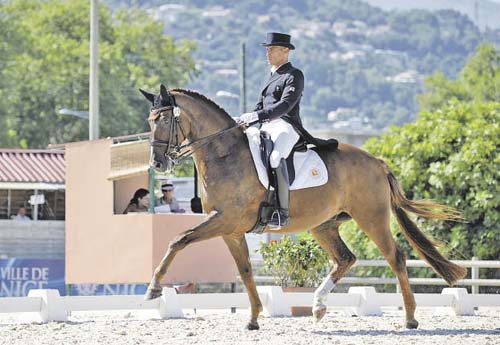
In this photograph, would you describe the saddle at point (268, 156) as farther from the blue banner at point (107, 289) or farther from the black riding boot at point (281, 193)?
the blue banner at point (107, 289)

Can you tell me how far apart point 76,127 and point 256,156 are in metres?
40.6

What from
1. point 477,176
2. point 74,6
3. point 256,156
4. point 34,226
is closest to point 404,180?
point 477,176

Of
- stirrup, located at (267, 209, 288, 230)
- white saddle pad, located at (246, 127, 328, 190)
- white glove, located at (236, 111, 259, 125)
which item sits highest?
white glove, located at (236, 111, 259, 125)

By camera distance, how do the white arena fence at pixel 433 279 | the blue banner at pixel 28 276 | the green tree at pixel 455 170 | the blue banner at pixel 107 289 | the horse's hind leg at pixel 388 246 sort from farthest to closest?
the green tree at pixel 455 170 < the blue banner at pixel 28 276 < the blue banner at pixel 107 289 < the white arena fence at pixel 433 279 < the horse's hind leg at pixel 388 246

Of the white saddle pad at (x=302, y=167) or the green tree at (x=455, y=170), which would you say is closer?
the white saddle pad at (x=302, y=167)

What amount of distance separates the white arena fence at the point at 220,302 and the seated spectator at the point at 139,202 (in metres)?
3.25

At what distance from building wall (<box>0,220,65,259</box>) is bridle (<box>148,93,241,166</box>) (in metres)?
15.9

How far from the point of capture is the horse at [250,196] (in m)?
11.5

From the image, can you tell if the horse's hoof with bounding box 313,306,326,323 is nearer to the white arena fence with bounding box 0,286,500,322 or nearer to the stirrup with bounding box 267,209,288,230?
the stirrup with bounding box 267,209,288,230

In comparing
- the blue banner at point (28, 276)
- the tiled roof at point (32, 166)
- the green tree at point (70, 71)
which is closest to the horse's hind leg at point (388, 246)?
the blue banner at point (28, 276)

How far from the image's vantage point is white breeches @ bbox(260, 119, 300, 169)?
38.8 ft

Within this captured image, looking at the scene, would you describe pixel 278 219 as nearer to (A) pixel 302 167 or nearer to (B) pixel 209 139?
(A) pixel 302 167

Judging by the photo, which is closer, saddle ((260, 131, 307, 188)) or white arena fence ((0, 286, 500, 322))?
saddle ((260, 131, 307, 188))

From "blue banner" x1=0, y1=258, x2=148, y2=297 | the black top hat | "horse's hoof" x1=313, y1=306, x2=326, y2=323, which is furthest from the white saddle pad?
"blue banner" x1=0, y1=258, x2=148, y2=297
